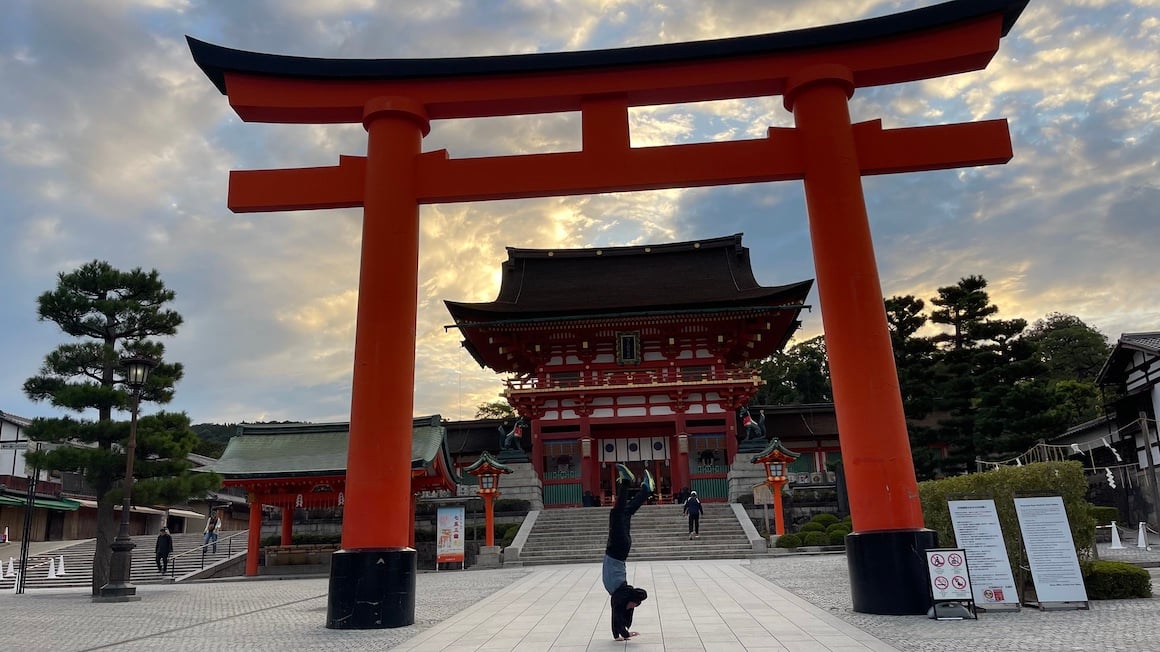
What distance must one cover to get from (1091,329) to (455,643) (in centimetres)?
5777

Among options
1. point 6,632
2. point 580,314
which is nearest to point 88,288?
point 6,632

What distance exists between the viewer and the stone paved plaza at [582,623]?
677cm

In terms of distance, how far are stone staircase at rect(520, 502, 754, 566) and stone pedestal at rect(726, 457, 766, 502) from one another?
3.62 ft

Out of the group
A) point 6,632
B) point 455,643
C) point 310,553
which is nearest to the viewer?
point 455,643

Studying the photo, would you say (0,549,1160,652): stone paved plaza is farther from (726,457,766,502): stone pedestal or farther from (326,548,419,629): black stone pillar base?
(726,457,766,502): stone pedestal

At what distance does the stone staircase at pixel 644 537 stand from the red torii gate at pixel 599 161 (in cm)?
1270

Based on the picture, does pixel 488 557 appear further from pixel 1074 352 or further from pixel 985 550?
pixel 1074 352

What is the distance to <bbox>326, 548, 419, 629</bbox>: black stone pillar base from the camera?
8.12m

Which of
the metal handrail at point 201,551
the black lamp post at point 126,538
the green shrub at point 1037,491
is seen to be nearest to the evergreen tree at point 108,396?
the black lamp post at point 126,538

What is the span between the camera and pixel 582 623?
853 cm

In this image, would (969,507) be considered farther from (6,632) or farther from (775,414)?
(775,414)

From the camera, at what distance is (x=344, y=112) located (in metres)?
9.77

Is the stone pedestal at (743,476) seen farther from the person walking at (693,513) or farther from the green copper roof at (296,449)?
the green copper roof at (296,449)

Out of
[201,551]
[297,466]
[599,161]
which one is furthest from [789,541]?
[201,551]
